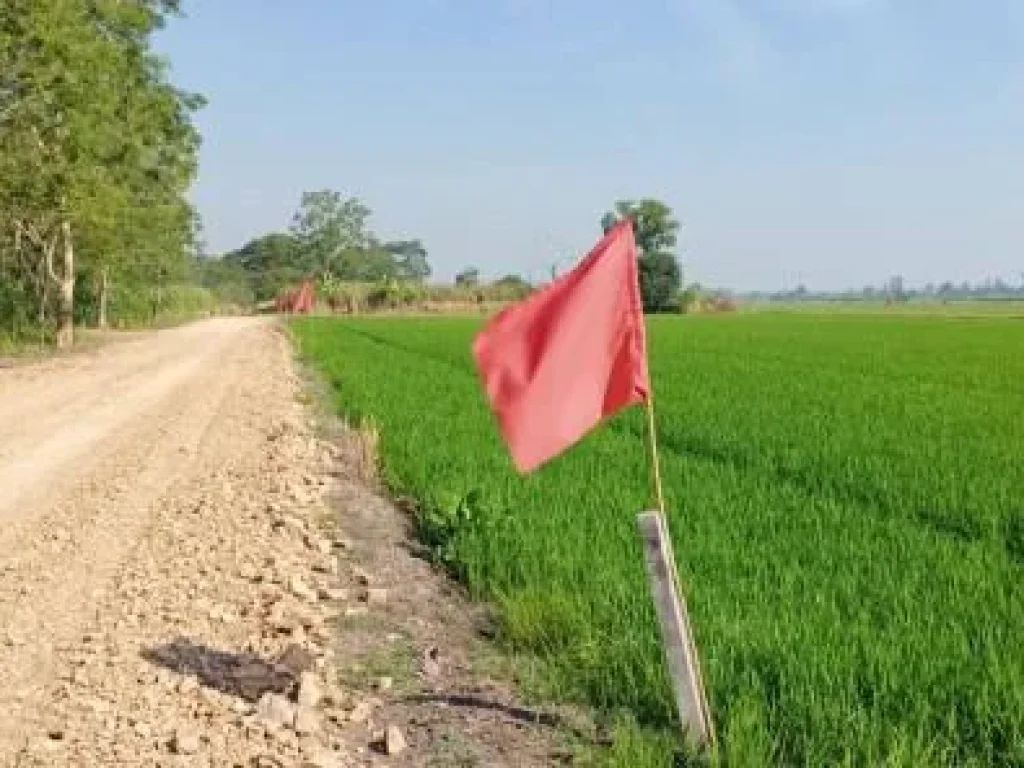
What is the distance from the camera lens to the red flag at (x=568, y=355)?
13.6 feet

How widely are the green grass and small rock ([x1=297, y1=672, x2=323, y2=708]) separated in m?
1.01

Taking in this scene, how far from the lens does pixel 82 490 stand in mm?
10406

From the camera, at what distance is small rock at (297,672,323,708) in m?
5.08

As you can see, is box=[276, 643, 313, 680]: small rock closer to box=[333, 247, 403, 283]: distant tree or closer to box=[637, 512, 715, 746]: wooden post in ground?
box=[637, 512, 715, 746]: wooden post in ground

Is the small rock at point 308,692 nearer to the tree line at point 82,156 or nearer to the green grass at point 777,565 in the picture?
the green grass at point 777,565

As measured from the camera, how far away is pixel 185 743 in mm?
4613

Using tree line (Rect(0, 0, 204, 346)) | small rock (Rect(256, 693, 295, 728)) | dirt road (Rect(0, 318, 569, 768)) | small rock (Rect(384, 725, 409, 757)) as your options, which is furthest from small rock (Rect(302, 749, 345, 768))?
tree line (Rect(0, 0, 204, 346))

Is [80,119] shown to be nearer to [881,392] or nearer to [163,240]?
[881,392]

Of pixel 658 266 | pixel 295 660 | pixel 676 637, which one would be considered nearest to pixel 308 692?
pixel 295 660

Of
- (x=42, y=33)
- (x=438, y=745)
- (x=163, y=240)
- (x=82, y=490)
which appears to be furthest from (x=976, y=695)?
(x=163, y=240)

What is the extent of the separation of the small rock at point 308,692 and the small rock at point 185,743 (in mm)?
502

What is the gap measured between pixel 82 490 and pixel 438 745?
6677mm

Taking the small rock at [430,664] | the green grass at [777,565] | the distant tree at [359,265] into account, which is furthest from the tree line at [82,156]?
the distant tree at [359,265]

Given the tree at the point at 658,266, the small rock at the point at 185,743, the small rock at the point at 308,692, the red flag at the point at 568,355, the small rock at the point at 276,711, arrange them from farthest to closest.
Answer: the tree at the point at 658,266, the small rock at the point at 308,692, the small rock at the point at 276,711, the small rock at the point at 185,743, the red flag at the point at 568,355
